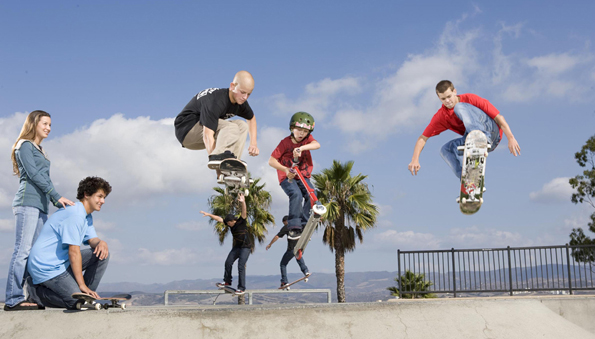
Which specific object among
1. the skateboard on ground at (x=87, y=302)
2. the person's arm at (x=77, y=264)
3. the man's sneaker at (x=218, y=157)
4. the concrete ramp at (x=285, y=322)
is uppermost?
the man's sneaker at (x=218, y=157)

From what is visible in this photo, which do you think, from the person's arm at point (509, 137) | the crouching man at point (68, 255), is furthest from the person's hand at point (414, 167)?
the crouching man at point (68, 255)

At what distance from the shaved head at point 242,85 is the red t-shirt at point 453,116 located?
3.61 meters

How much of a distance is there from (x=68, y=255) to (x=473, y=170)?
6.40 meters

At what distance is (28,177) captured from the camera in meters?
6.44

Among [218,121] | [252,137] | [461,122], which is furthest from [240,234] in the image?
[461,122]

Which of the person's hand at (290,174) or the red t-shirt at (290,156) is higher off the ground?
the red t-shirt at (290,156)

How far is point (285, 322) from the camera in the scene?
5680 mm

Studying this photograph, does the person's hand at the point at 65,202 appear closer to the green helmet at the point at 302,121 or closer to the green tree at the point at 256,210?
the green helmet at the point at 302,121

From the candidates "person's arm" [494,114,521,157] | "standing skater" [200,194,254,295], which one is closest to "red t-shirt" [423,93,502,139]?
"person's arm" [494,114,521,157]

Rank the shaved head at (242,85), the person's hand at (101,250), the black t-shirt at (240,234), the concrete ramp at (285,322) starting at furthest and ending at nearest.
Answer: the black t-shirt at (240,234) < the shaved head at (242,85) < the person's hand at (101,250) < the concrete ramp at (285,322)

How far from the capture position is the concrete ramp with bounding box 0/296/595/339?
5.54m

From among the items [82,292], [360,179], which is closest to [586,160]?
[360,179]

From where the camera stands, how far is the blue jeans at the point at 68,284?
601 cm

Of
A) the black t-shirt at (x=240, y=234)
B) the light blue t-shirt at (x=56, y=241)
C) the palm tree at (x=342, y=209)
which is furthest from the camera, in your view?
the palm tree at (x=342, y=209)
